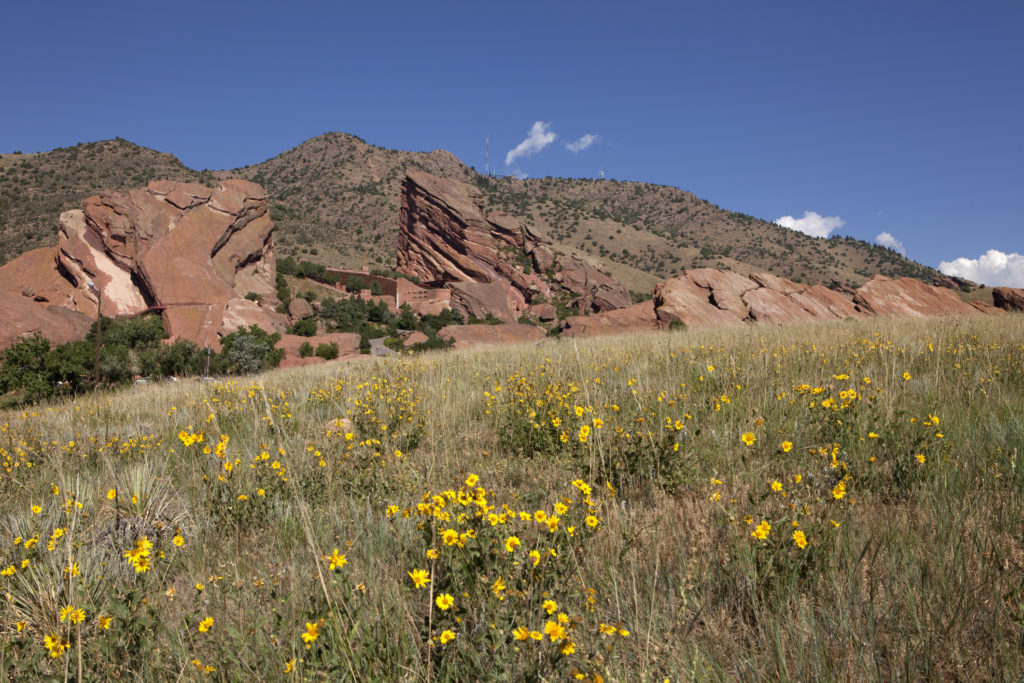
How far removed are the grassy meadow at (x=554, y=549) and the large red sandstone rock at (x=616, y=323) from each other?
16229mm

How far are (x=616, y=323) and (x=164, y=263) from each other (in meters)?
23.0

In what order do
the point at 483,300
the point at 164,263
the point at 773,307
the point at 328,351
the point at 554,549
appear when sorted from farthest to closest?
the point at 483,300 → the point at 164,263 → the point at 773,307 → the point at 328,351 → the point at 554,549

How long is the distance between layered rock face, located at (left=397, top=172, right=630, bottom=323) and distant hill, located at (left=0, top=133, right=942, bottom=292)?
3.36 m

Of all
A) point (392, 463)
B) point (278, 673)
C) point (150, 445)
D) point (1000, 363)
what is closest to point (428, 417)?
point (392, 463)

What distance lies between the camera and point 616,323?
21891mm

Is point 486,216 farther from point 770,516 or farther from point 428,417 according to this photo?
point 770,516

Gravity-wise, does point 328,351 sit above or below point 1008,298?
below

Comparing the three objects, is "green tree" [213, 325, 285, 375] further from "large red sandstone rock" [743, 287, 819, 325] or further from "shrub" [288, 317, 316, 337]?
"large red sandstone rock" [743, 287, 819, 325]

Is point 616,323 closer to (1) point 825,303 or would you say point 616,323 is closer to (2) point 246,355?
(1) point 825,303

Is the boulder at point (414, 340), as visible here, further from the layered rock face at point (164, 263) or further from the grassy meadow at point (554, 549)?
the grassy meadow at point (554, 549)

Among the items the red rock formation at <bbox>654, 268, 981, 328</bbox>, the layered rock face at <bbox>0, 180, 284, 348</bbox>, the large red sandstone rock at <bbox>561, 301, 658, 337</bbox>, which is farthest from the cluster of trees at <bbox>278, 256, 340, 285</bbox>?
the red rock formation at <bbox>654, 268, 981, 328</bbox>

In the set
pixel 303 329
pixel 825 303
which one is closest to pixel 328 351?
pixel 303 329

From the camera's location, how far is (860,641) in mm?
1573

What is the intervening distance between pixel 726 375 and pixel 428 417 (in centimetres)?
316
